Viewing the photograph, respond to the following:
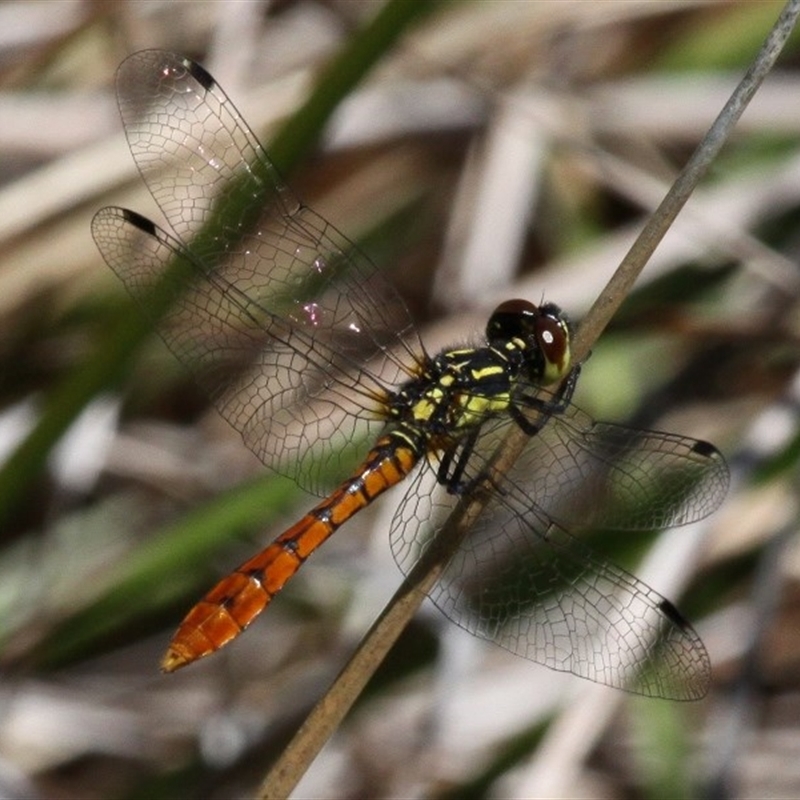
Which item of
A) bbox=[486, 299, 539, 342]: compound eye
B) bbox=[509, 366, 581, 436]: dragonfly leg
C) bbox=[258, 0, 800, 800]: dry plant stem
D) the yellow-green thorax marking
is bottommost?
bbox=[258, 0, 800, 800]: dry plant stem

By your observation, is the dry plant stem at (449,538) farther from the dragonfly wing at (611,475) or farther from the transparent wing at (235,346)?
the transparent wing at (235,346)

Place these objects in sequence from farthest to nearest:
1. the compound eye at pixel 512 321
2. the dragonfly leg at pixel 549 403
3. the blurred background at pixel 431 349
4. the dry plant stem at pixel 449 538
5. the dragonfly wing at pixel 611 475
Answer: the blurred background at pixel 431 349, the compound eye at pixel 512 321, the dragonfly wing at pixel 611 475, the dragonfly leg at pixel 549 403, the dry plant stem at pixel 449 538

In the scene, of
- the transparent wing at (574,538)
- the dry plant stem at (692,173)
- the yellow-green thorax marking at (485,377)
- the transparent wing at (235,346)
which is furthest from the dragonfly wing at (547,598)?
the dry plant stem at (692,173)

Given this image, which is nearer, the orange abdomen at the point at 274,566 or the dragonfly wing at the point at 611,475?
the orange abdomen at the point at 274,566

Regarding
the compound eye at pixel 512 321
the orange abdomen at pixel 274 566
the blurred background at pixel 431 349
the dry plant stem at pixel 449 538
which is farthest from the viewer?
the blurred background at pixel 431 349

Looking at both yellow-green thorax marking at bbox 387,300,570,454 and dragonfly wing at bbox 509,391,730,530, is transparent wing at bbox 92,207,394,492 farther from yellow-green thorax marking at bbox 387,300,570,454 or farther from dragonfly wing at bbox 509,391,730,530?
dragonfly wing at bbox 509,391,730,530

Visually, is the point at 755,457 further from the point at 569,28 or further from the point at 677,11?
the point at 677,11

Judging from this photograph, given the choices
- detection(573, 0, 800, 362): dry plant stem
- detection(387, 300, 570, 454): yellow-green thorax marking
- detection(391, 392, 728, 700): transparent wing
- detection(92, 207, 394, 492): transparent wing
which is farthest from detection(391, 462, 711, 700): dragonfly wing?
detection(573, 0, 800, 362): dry plant stem

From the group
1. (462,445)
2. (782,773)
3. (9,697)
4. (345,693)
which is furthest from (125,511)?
(345,693)
